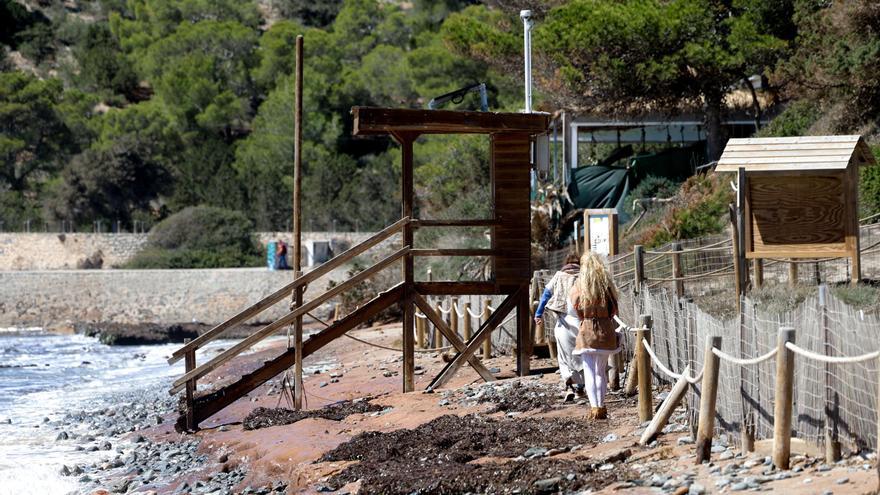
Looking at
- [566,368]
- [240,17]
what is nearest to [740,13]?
[566,368]

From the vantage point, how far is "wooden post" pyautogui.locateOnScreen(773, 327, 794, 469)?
7.96 metres

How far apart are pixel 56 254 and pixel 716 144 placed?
32.4 m

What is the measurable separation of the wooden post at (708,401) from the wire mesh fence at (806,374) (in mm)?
290

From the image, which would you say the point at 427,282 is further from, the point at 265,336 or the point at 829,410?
the point at 829,410

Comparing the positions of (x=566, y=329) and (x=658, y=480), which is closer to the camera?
(x=658, y=480)

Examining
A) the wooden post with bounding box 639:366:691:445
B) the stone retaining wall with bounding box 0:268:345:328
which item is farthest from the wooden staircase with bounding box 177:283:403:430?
the stone retaining wall with bounding box 0:268:345:328

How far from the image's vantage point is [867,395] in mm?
7574

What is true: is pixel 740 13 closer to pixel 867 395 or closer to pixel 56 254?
pixel 867 395

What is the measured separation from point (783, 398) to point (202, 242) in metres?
46.9

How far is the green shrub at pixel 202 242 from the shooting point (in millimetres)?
50562

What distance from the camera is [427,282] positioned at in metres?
15.7

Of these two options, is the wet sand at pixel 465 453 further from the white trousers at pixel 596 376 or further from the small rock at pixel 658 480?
the white trousers at pixel 596 376

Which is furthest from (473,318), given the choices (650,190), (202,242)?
(202,242)

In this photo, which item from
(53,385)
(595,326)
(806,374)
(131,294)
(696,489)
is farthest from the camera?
(131,294)
